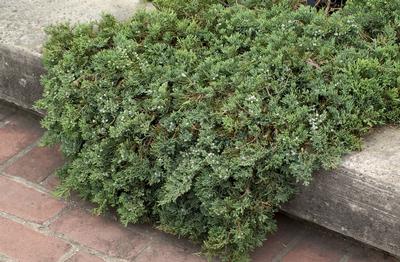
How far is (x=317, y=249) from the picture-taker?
3.06 m

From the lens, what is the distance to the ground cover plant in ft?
9.06

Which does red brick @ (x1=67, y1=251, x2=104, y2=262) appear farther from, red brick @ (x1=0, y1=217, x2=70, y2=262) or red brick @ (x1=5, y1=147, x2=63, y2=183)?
red brick @ (x1=5, y1=147, x2=63, y2=183)

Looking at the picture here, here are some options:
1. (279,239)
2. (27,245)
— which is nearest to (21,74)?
(27,245)

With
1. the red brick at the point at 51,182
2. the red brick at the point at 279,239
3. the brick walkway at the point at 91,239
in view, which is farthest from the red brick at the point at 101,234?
the red brick at the point at 279,239

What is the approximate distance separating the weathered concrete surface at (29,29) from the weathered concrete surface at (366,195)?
1384 millimetres

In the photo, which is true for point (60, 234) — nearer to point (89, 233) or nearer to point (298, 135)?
point (89, 233)

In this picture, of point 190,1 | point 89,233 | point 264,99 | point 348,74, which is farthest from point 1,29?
point 348,74

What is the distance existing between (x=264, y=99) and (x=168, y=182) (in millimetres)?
474

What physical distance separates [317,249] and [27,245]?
116 cm

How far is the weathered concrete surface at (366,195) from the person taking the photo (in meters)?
2.65

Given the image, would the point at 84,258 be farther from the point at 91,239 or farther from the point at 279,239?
the point at 279,239

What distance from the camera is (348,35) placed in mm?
3146

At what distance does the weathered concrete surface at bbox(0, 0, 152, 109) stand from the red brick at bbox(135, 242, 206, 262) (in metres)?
0.93

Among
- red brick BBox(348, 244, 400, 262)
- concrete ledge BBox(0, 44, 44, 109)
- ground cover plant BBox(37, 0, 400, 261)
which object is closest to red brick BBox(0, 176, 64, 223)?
ground cover plant BBox(37, 0, 400, 261)
